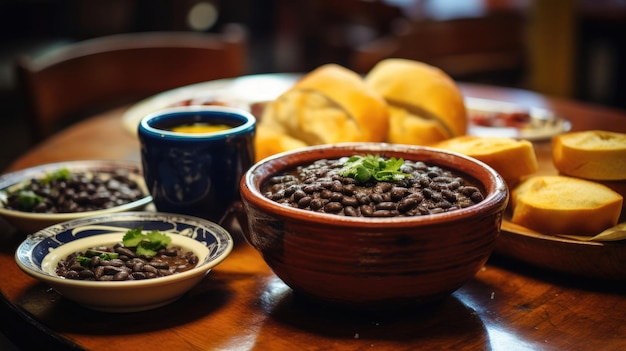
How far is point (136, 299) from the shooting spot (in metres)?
1.20

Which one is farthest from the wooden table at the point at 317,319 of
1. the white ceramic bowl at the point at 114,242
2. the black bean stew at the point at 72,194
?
the black bean stew at the point at 72,194

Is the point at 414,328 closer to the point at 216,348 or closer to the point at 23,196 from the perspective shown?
the point at 216,348

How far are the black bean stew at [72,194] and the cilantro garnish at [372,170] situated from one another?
0.58 meters

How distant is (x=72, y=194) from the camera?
159cm

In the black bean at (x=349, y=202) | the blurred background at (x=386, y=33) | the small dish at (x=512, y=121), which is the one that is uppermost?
the black bean at (x=349, y=202)

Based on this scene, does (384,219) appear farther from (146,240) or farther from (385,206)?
(146,240)

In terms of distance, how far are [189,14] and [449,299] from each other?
245 inches

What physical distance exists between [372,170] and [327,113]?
1.99 feet

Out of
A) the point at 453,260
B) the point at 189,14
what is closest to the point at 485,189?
the point at 453,260

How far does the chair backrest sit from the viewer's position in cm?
262

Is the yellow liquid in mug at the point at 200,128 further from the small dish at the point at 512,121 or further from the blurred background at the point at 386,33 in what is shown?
the blurred background at the point at 386,33

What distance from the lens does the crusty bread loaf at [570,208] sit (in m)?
1.38

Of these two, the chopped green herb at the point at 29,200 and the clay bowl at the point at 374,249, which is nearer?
the clay bowl at the point at 374,249

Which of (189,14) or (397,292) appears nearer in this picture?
(397,292)
